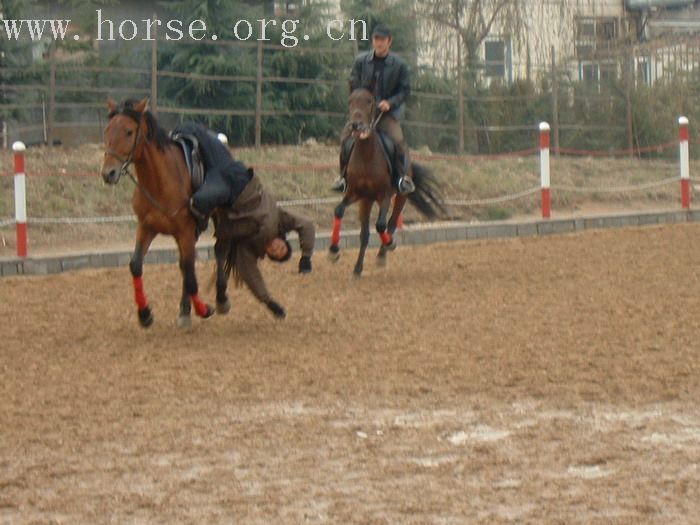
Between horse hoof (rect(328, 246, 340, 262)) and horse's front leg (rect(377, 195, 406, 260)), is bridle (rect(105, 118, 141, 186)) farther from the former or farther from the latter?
horse's front leg (rect(377, 195, 406, 260))

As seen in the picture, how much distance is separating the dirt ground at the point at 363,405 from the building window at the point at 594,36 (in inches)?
649

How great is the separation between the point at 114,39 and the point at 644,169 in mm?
8978

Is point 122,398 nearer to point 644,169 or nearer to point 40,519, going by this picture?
point 40,519

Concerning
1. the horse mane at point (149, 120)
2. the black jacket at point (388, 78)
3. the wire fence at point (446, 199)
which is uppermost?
the black jacket at point (388, 78)

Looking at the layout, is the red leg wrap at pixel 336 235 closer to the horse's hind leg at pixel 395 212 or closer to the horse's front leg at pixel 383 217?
the horse's front leg at pixel 383 217

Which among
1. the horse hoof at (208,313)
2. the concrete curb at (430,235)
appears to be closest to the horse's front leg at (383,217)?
the concrete curb at (430,235)

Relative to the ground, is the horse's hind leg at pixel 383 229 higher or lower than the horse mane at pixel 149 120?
lower

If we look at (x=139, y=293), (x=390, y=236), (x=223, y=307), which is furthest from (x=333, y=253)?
(x=139, y=293)

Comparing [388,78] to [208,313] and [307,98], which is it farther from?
[307,98]

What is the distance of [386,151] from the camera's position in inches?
538

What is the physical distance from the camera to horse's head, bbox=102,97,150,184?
9539 mm

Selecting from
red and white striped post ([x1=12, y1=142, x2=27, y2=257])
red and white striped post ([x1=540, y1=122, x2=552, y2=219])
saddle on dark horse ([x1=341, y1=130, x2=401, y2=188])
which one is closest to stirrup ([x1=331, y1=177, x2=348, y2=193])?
saddle on dark horse ([x1=341, y1=130, x2=401, y2=188])

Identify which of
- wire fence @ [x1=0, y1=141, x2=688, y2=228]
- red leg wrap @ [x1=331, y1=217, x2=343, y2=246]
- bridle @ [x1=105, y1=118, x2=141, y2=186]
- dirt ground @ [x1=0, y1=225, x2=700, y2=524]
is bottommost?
Answer: dirt ground @ [x1=0, y1=225, x2=700, y2=524]

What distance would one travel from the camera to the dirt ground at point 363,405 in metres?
5.61
